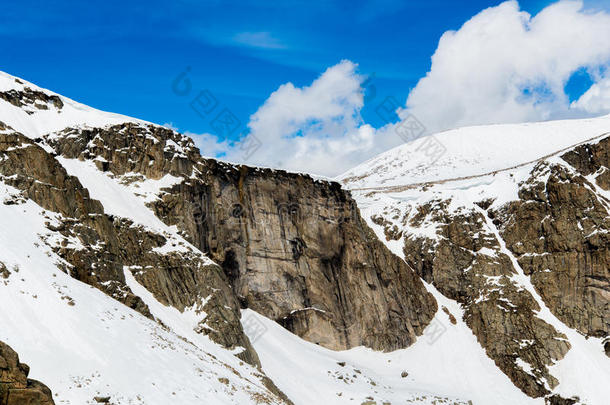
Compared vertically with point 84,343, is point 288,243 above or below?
above

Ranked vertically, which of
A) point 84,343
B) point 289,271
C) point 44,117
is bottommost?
point 84,343

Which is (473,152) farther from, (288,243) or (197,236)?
(197,236)

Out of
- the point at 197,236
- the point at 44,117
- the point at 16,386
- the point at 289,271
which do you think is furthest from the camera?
the point at 289,271

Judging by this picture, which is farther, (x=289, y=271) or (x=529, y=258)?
(x=529, y=258)

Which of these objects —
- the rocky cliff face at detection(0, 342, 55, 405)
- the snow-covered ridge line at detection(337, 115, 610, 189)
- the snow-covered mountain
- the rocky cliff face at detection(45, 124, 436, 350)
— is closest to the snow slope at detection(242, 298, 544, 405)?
the snow-covered mountain

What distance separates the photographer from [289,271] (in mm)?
66438

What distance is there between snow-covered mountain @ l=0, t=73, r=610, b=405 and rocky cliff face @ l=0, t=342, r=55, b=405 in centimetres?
707

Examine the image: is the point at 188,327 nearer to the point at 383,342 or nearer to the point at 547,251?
the point at 383,342

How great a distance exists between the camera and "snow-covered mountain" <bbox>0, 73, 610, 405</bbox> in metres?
28.3

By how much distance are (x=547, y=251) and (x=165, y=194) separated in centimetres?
5035

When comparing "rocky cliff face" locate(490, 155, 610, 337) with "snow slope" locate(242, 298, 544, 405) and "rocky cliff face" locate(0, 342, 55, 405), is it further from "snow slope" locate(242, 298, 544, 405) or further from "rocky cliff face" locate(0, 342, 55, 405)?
"rocky cliff face" locate(0, 342, 55, 405)

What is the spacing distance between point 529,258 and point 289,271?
3260 cm

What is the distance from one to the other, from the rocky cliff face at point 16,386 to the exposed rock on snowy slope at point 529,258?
59.5 m

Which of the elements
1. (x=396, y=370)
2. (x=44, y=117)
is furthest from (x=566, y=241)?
(x=44, y=117)
